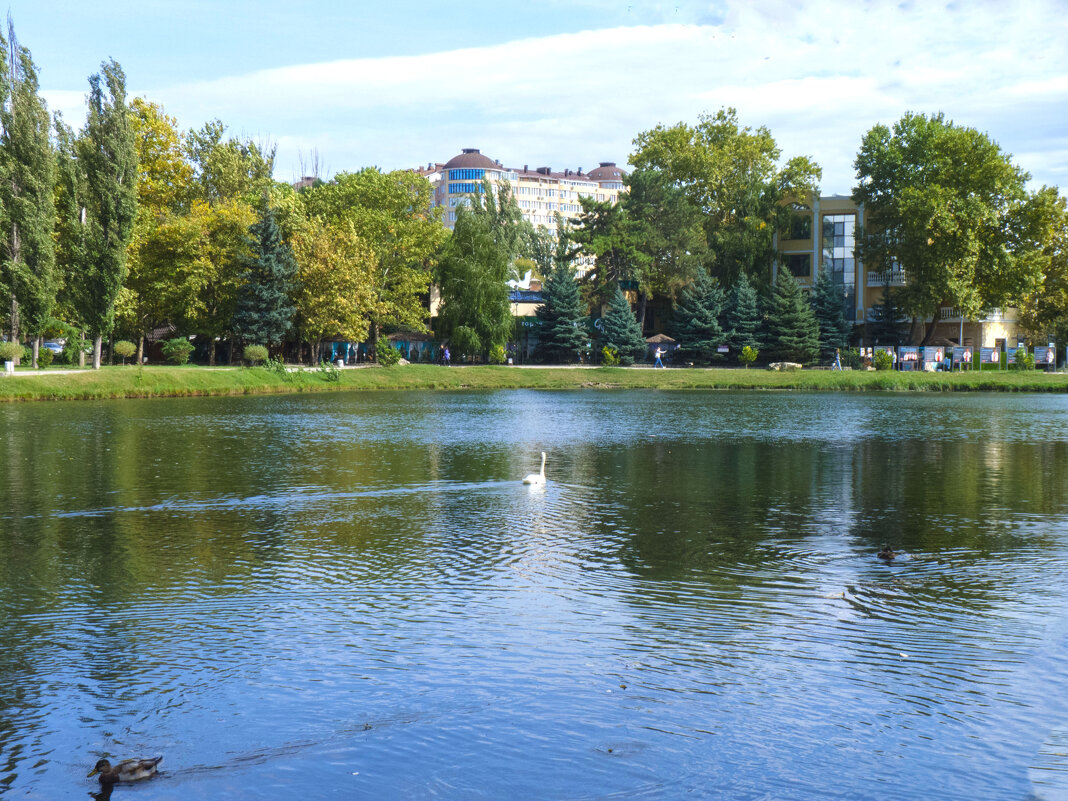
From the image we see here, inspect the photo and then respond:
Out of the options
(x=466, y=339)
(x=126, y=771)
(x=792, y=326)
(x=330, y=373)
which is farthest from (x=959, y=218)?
(x=126, y=771)

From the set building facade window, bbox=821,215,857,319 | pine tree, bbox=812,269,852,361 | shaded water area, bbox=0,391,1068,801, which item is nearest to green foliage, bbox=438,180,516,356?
pine tree, bbox=812,269,852,361

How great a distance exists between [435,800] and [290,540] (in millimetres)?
10758

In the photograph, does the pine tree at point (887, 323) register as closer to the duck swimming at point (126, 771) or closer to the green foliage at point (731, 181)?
the green foliage at point (731, 181)

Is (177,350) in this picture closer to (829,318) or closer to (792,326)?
(792,326)

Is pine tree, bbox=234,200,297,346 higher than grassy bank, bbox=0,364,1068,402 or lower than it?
higher

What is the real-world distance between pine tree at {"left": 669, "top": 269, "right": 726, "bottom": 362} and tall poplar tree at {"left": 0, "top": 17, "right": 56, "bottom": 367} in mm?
54615

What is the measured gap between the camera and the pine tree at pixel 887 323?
9056cm

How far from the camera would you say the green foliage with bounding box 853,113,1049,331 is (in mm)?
81125

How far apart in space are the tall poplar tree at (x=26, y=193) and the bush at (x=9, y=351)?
4.76 feet

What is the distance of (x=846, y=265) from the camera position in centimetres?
9844

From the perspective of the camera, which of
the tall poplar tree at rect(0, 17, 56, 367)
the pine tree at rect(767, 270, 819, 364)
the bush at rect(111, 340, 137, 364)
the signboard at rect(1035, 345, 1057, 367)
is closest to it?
the tall poplar tree at rect(0, 17, 56, 367)

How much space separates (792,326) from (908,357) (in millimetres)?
10438

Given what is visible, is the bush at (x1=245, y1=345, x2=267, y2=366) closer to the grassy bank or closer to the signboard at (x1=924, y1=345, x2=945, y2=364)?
the grassy bank

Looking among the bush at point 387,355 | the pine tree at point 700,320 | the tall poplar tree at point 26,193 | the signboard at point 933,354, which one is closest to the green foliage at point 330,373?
the bush at point 387,355
